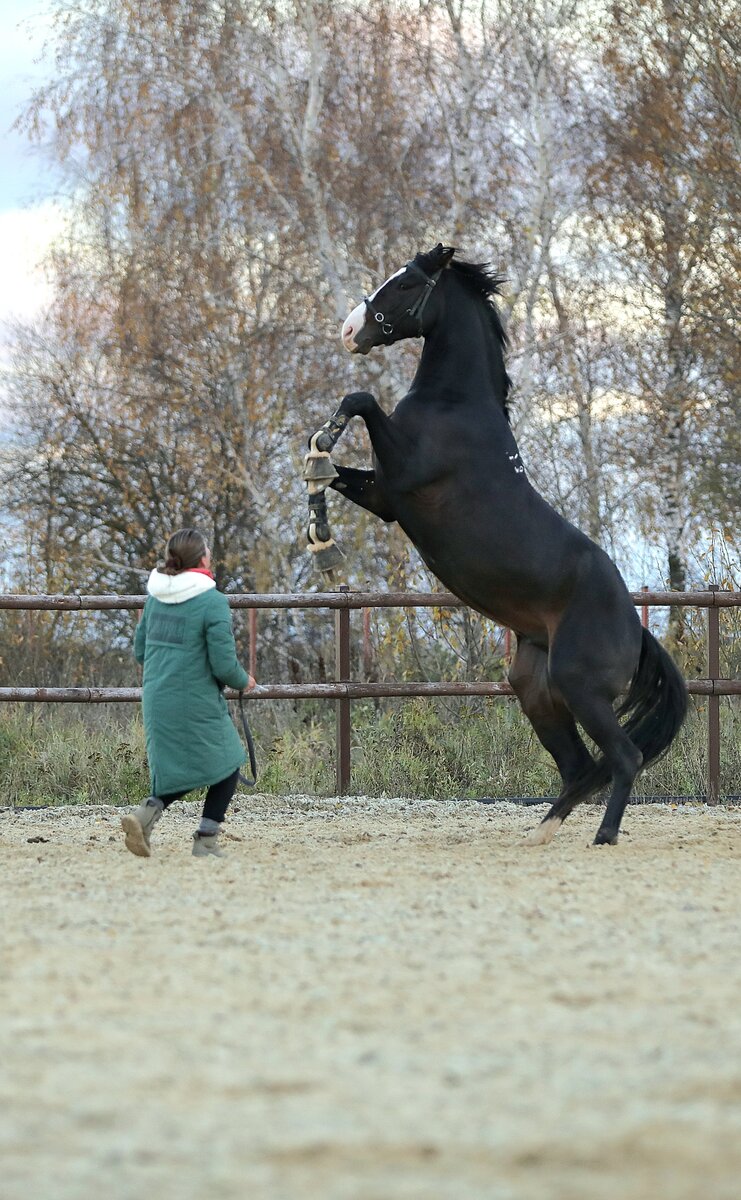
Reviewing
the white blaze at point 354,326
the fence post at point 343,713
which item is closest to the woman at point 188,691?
the white blaze at point 354,326

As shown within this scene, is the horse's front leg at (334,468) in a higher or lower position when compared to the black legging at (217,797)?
higher

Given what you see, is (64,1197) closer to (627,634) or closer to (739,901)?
(739,901)

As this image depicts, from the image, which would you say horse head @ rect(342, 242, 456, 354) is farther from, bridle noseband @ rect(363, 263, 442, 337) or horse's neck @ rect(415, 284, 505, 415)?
horse's neck @ rect(415, 284, 505, 415)

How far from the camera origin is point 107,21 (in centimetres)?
1750

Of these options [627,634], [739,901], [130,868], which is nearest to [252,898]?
[130,868]

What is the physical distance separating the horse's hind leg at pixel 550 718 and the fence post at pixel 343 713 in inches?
90.7

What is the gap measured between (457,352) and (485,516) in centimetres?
79

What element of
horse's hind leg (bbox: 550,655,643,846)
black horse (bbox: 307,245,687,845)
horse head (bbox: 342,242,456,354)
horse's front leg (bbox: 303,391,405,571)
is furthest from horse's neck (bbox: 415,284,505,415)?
horse's hind leg (bbox: 550,655,643,846)

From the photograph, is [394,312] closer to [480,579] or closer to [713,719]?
[480,579]

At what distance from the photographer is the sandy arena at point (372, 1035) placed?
2285 mm

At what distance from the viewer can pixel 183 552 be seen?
6312 millimetres

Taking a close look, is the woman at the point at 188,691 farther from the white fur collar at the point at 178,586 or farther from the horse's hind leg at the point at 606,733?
the horse's hind leg at the point at 606,733

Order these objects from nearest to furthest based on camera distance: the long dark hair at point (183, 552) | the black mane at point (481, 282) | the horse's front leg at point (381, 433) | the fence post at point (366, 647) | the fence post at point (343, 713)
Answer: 1. the long dark hair at point (183, 552)
2. the horse's front leg at point (381, 433)
3. the black mane at point (481, 282)
4. the fence post at point (343, 713)
5. the fence post at point (366, 647)

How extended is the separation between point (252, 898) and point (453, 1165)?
109 inches
